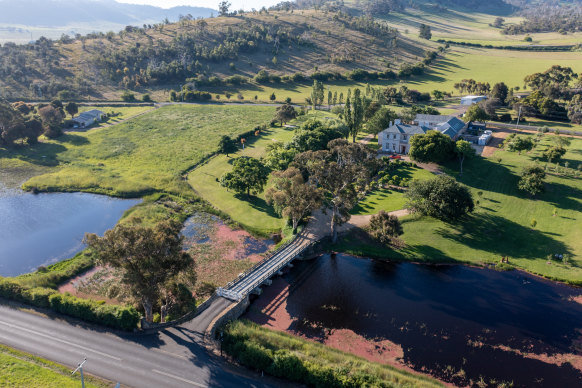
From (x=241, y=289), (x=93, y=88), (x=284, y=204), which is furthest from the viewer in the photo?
(x=93, y=88)

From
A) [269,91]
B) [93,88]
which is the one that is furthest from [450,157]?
[93,88]

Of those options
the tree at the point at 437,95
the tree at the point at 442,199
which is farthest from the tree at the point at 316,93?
the tree at the point at 442,199

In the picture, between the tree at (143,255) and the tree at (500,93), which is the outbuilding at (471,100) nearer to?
the tree at (500,93)

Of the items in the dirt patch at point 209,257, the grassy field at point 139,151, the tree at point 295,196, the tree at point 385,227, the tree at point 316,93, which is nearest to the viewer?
the dirt patch at point 209,257

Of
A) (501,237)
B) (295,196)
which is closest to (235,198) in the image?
(295,196)

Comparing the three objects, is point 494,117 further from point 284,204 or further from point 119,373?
point 119,373

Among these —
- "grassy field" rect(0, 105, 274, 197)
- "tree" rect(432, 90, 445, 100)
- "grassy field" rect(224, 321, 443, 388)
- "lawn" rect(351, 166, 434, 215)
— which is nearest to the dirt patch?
"grassy field" rect(224, 321, 443, 388)

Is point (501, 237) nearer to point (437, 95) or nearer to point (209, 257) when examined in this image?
point (209, 257)
